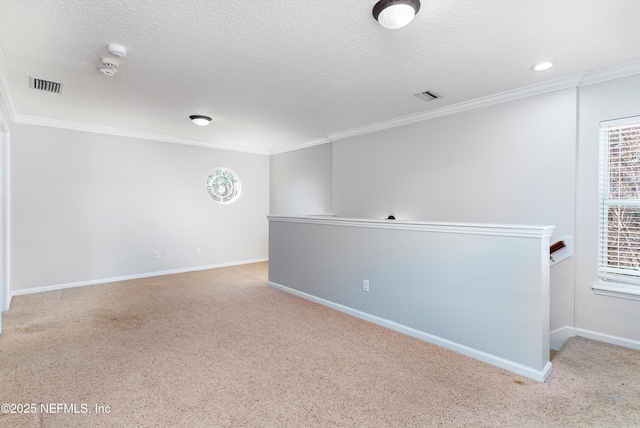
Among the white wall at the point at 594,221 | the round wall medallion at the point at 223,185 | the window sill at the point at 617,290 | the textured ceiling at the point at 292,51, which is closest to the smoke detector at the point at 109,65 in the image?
the textured ceiling at the point at 292,51

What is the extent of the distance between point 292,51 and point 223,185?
433 cm

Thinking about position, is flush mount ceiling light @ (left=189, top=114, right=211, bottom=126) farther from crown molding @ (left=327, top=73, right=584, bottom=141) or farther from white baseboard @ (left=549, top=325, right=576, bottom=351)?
white baseboard @ (left=549, top=325, right=576, bottom=351)

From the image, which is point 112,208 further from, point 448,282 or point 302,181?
point 448,282

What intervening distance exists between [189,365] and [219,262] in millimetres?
3972

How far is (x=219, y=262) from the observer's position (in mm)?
6195

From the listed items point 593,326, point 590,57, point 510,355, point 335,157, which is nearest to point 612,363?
point 593,326

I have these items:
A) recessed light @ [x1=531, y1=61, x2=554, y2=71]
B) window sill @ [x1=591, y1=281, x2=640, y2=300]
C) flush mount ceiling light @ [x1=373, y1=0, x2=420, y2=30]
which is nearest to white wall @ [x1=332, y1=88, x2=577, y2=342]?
window sill @ [x1=591, y1=281, x2=640, y2=300]

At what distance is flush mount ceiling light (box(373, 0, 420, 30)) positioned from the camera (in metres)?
1.81

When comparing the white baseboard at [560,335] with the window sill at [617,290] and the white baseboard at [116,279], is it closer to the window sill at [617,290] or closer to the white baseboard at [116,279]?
the window sill at [617,290]

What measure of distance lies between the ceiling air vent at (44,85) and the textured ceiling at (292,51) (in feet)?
0.20

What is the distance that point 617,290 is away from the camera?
2693 mm

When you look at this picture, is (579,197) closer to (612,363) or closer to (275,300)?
(612,363)

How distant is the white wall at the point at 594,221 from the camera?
8.77ft

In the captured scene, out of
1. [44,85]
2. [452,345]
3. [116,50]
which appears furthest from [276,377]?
[44,85]
